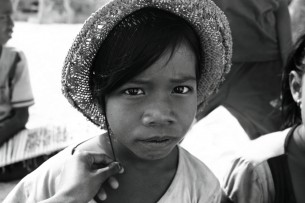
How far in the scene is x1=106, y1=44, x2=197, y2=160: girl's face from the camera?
1.37m

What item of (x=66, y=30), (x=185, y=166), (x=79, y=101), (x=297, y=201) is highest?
(x=79, y=101)

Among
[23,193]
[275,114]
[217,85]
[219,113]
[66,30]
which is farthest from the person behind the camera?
[66,30]

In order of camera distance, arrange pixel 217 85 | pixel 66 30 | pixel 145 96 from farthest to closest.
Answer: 1. pixel 66 30
2. pixel 217 85
3. pixel 145 96

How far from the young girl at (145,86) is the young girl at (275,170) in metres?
0.19

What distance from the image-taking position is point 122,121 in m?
1.40

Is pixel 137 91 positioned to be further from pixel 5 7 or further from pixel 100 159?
pixel 5 7

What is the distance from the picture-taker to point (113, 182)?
1498mm

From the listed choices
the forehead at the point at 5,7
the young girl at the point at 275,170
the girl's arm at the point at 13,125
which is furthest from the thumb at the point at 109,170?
the forehead at the point at 5,7

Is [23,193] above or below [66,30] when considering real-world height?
above

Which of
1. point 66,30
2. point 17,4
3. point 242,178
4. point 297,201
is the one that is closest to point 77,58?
point 242,178

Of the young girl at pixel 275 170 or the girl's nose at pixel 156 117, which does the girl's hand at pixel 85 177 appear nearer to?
the girl's nose at pixel 156 117

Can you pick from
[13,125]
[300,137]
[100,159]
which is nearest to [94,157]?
[100,159]

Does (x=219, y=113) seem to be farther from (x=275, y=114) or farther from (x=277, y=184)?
(x=277, y=184)

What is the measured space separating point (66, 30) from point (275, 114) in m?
6.15
